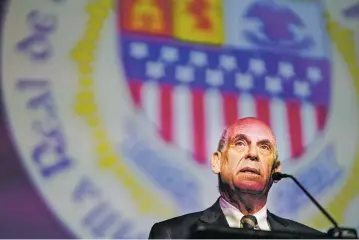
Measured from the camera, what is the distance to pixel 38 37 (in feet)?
10.9

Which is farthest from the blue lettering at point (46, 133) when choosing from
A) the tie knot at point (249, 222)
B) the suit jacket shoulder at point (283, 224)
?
the tie knot at point (249, 222)

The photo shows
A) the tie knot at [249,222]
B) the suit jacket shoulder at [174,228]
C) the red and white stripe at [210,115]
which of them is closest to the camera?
the tie knot at [249,222]

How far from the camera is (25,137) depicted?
10.2ft

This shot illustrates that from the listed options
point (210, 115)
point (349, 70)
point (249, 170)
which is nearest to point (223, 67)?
point (210, 115)

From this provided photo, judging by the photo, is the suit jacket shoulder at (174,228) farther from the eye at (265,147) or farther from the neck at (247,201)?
the eye at (265,147)

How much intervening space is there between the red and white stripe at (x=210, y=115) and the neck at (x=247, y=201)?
41.8 inches

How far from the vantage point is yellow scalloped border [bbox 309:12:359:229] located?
3.50 metres

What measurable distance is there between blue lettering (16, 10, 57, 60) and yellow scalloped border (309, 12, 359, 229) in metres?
1.77

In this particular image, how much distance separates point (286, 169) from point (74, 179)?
122cm

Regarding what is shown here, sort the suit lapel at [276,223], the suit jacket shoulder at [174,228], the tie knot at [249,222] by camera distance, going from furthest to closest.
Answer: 1. the suit lapel at [276,223]
2. the suit jacket shoulder at [174,228]
3. the tie knot at [249,222]

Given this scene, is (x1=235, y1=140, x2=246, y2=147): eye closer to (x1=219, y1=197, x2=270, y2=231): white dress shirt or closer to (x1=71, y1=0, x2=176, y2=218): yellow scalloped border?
(x1=219, y1=197, x2=270, y2=231): white dress shirt

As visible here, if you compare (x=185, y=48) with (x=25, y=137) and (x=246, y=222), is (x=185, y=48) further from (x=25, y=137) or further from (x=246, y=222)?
(x=246, y=222)

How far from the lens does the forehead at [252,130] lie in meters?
2.36

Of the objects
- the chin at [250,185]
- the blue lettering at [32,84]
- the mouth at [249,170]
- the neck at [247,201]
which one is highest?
the blue lettering at [32,84]
